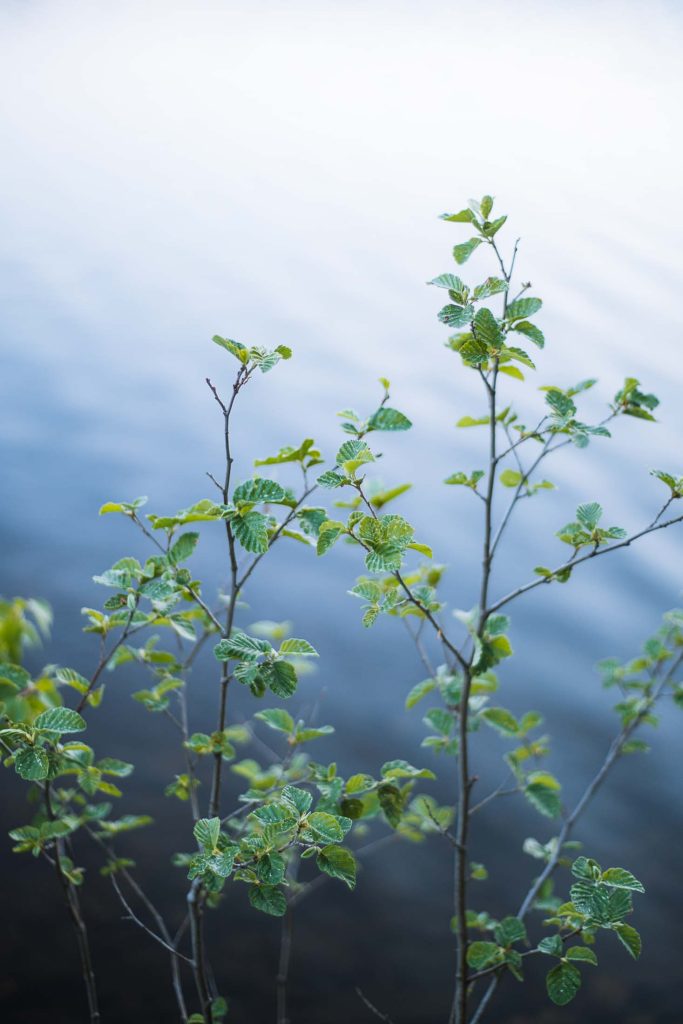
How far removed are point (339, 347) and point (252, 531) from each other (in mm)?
2624

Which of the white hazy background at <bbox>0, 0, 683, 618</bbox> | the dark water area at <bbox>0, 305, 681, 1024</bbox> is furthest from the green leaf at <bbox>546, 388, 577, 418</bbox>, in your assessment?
the white hazy background at <bbox>0, 0, 683, 618</bbox>

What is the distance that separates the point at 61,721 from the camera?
2.61ft

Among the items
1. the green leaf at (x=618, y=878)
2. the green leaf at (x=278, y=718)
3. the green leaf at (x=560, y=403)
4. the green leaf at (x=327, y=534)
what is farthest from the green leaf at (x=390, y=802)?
the green leaf at (x=560, y=403)

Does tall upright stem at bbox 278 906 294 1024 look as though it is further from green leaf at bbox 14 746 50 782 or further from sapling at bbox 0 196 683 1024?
green leaf at bbox 14 746 50 782

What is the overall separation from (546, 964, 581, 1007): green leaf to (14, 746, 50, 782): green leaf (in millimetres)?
589

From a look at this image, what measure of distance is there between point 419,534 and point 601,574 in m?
0.64

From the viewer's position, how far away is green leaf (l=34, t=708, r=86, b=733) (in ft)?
2.59

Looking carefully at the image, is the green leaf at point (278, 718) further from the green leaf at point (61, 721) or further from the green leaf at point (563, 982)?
the green leaf at point (563, 982)

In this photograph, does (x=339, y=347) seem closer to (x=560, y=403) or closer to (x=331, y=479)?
(x=560, y=403)

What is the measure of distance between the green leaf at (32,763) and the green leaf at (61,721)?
0.08 feet

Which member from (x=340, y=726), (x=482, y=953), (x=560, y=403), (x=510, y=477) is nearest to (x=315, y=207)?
(x=340, y=726)

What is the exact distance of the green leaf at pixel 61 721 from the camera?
2.59ft

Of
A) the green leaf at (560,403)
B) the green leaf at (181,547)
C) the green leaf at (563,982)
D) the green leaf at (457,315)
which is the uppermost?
the green leaf at (457,315)

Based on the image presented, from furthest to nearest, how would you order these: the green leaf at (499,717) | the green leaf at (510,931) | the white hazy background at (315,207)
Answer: the white hazy background at (315,207) < the green leaf at (499,717) < the green leaf at (510,931)
